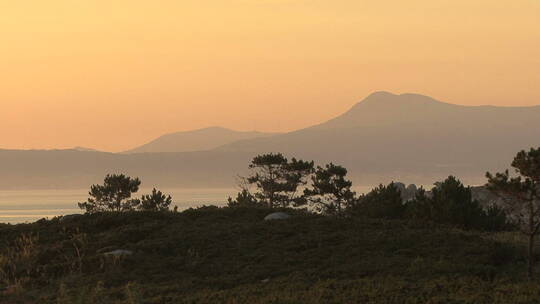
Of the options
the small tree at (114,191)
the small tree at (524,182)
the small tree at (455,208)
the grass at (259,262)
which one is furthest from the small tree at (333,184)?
the small tree at (524,182)

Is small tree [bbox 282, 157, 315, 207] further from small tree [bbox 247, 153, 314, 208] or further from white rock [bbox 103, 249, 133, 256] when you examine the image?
white rock [bbox 103, 249, 133, 256]

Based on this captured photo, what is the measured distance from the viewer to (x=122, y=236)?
110 ft

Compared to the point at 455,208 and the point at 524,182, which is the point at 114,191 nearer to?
the point at 455,208

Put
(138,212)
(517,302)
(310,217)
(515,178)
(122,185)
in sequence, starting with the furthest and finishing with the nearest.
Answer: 1. (122,185)
2. (138,212)
3. (310,217)
4. (515,178)
5. (517,302)

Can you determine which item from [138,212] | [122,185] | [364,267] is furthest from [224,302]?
[122,185]

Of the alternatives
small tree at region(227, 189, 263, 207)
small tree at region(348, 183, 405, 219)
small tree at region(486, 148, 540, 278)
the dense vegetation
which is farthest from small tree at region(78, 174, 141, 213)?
small tree at region(486, 148, 540, 278)

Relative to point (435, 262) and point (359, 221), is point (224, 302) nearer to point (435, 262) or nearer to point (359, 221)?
point (435, 262)

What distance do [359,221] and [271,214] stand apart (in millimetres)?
4311

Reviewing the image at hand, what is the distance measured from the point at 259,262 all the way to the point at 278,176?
43.2 meters

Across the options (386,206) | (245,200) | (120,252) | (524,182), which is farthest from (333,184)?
(524,182)

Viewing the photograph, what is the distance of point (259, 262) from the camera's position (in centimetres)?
2897

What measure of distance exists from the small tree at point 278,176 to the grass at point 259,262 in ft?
109

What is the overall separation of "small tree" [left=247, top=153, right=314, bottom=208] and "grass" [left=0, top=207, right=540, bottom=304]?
33.4 metres

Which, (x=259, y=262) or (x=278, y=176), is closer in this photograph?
(x=259, y=262)
